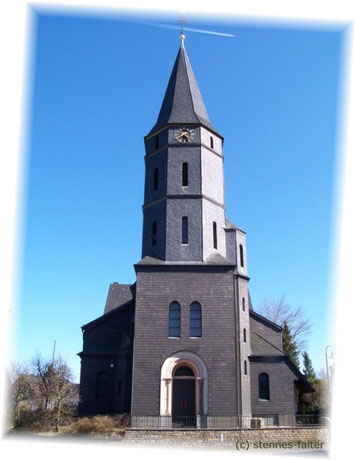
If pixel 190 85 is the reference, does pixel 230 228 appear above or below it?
below

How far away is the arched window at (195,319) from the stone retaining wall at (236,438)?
6029 millimetres

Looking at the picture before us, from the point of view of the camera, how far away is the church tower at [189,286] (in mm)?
26312

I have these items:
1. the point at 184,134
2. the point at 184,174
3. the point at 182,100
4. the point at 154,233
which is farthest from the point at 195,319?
the point at 182,100

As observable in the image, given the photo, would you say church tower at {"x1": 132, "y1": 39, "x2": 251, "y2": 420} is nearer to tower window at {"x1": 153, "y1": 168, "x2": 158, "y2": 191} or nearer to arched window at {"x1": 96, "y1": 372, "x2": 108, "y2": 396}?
tower window at {"x1": 153, "y1": 168, "x2": 158, "y2": 191}

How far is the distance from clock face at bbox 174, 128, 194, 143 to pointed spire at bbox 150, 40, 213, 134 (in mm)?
618

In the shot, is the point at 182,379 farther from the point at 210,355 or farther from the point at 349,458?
the point at 349,458

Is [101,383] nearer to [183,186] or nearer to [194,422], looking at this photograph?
[194,422]

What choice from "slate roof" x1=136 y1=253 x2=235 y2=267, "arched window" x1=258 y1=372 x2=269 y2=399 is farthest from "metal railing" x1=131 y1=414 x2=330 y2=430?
"slate roof" x1=136 y1=253 x2=235 y2=267

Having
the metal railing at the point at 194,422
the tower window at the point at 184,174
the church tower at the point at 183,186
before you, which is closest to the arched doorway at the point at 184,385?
the metal railing at the point at 194,422

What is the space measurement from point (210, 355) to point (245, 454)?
A: 6.83m

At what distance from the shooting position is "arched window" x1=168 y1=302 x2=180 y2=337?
27312mm

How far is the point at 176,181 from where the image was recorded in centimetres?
3047

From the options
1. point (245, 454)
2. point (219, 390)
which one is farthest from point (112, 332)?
point (245, 454)

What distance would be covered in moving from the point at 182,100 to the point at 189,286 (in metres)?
13.8
